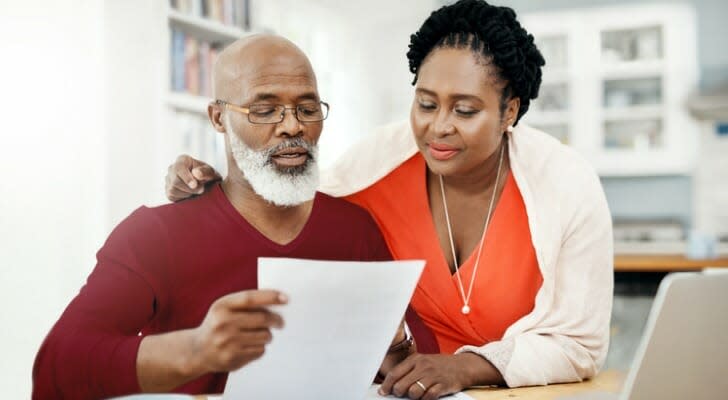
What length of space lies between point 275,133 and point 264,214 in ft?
0.53

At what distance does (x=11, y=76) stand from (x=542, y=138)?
1.55 m

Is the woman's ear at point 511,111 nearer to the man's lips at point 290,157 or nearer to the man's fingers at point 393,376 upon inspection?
the man's lips at point 290,157

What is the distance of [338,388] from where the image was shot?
107 cm

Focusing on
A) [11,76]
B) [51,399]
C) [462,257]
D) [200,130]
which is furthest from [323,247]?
[200,130]

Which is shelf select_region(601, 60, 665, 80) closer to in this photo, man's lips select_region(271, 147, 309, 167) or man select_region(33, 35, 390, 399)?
man select_region(33, 35, 390, 399)

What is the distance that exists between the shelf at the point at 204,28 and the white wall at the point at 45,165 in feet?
1.74

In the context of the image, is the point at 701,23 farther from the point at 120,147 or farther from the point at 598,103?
the point at 120,147

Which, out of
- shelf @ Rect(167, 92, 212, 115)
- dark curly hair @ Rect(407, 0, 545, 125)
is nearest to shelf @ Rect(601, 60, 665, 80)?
shelf @ Rect(167, 92, 212, 115)

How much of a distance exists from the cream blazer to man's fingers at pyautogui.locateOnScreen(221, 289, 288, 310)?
56 centimetres

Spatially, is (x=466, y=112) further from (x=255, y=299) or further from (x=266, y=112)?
(x=255, y=299)

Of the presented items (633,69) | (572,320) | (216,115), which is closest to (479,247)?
(572,320)

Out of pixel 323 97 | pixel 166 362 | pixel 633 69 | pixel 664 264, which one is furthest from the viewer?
pixel 633 69

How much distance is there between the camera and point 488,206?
1.65m

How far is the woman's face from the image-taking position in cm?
149
